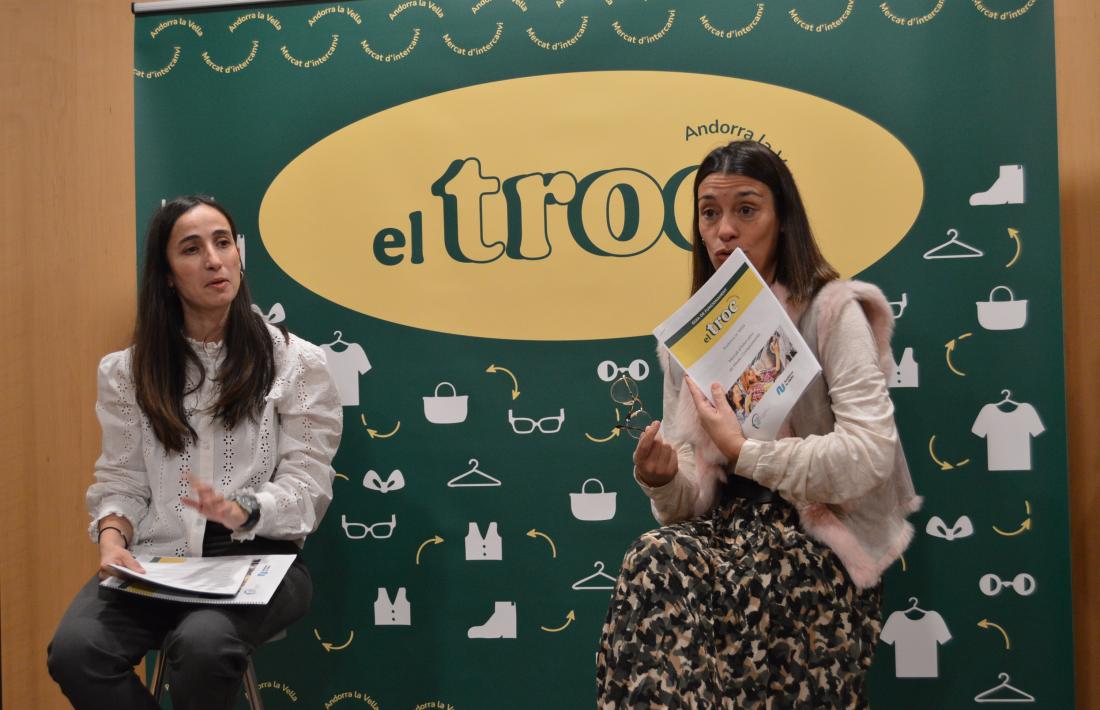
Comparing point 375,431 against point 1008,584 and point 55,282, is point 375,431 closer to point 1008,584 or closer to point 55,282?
point 55,282

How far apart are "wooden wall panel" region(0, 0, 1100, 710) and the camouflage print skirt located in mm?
1914

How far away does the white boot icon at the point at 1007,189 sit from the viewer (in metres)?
2.47

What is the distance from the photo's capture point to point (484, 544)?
266 centimetres

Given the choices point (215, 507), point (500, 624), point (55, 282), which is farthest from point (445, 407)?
point (55, 282)

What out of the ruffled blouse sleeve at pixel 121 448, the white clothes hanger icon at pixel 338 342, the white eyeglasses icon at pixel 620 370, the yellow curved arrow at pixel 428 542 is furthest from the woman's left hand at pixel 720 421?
the ruffled blouse sleeve at pixel 121 448

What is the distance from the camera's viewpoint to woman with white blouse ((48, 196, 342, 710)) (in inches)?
89.7

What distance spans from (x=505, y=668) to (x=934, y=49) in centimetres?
204

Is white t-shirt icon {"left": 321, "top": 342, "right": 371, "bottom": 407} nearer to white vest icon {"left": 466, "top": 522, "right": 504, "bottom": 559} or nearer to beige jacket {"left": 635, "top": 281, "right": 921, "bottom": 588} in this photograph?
white vest icon {"left": 466, "top": 522, "right": 504, "bottom": 559}

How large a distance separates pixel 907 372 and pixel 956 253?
1.11ft

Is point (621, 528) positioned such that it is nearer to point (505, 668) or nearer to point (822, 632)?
point (505, 668)

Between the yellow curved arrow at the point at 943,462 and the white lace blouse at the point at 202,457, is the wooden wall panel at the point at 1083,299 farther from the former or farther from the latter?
the white lace blouse at the point at 202,457

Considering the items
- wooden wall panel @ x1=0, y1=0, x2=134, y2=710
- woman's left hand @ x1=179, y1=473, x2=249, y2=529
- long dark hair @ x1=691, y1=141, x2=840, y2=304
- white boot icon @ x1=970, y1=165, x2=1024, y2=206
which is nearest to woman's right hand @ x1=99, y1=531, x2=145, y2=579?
woman's left hand @ x1=179, y1=473, x2=249, y2=529

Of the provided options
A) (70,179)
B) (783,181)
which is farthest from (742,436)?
(70,179)

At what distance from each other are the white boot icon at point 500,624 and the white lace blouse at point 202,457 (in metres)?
0.58
